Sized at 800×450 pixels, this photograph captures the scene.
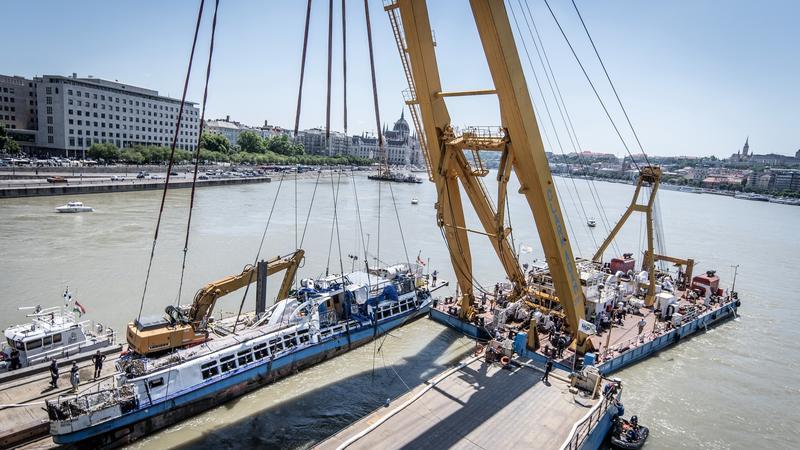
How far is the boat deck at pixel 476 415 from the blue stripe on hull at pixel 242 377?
217 inches

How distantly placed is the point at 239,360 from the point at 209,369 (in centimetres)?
91

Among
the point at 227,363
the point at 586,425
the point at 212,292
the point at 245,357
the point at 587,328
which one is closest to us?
the point at 586,425

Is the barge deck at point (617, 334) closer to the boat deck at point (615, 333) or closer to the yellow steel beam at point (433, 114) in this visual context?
the boat deck at point (615, 333)

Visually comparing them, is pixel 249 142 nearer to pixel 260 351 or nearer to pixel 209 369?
pixel 260 351

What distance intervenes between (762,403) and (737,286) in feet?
60.6

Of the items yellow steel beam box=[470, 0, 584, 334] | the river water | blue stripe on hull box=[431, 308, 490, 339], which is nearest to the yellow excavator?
the river water

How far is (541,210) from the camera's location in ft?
45.8

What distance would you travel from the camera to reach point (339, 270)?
2686 centimetres

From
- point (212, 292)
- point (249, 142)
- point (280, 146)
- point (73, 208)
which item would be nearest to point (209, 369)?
point (212, 292)

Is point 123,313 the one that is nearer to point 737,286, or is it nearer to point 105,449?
point 105,449

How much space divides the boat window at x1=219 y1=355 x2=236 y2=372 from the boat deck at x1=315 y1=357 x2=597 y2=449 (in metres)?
5.54

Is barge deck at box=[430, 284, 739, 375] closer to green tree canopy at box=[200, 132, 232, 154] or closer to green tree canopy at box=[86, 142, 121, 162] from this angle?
green tree canopy at box=[86, 142, 121, 162]

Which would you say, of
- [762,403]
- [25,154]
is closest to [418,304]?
[762,403]

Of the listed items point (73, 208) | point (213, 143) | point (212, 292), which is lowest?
point (73, 208)
